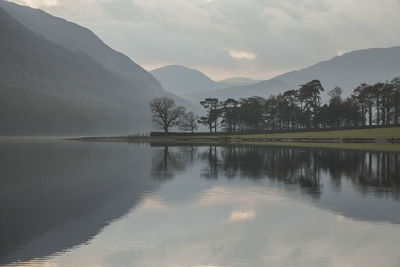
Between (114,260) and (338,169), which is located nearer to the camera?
(114,260)

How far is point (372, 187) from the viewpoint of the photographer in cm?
2675

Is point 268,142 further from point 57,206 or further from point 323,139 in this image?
point 57,206

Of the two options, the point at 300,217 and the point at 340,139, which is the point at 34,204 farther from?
the point at 340,139

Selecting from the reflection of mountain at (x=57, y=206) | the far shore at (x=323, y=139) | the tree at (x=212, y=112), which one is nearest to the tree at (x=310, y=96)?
the far shore at (x=323, y=139)

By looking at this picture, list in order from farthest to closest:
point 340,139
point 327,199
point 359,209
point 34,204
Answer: point 340,139 < point 327,199 < point 34,204 < point 359,209

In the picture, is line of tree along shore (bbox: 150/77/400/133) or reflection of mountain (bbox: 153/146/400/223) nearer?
reflection of mountain (bbox: 153/146/400/223)

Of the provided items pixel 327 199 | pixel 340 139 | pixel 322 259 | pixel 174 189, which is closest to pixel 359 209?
pixel 327 199

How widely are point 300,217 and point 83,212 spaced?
33.6ft

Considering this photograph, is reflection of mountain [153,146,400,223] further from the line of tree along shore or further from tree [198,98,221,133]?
tree [198,98,221,133]

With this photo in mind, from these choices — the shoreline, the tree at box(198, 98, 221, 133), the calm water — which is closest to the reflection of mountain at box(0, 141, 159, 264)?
the calm water

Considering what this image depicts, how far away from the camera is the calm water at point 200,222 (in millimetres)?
13242

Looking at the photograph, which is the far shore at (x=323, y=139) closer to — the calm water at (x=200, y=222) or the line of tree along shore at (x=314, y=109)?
the line of tree along shore at (x=314, y=109)

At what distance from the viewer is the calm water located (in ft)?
43.4

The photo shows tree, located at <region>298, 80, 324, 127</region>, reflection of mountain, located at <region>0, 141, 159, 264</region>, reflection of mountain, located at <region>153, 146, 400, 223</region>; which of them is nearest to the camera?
reflection of mountain, located at <region>0, 141, 159, 264</region>
